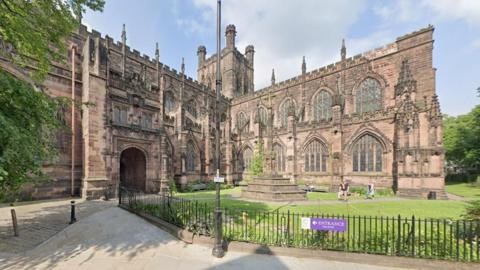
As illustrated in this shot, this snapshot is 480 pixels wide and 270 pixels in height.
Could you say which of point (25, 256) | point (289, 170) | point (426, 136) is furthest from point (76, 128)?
point (426, 136)

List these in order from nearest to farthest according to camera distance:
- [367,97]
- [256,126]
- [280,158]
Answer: [367,97] → [280,158] → [256,126]

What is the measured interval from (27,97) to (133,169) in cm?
1721

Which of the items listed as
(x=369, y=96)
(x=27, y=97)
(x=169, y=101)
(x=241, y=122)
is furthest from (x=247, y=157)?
(x=27, y=97)

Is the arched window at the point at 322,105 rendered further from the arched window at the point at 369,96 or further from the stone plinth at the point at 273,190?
the stone plinth at the point at 273,190

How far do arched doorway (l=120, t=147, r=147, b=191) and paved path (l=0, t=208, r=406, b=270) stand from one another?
12587 millimetres

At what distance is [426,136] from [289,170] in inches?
557

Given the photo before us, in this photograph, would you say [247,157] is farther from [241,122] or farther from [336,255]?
[336,255]

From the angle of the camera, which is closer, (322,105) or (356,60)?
(356,60)

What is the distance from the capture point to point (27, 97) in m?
5.38

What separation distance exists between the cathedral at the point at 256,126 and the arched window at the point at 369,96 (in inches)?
4.5

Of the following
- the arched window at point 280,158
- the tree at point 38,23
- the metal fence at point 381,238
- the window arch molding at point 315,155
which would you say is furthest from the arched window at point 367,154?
the tree at point 38,23

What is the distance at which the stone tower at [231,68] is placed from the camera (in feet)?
150

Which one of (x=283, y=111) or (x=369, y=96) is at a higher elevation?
(x=369, y=96)

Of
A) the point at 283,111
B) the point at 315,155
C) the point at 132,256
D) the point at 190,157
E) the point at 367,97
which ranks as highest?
the point at 367,97
